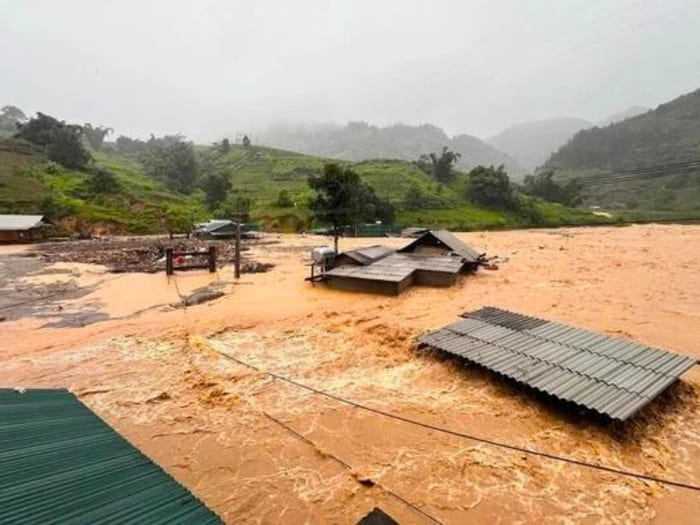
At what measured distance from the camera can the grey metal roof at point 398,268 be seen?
2250 centimetres

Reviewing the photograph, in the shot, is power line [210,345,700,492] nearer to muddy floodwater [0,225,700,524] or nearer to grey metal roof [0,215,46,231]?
muddy floodwater [0,225,700,524]

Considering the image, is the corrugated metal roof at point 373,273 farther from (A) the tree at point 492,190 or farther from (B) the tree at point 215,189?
(A) the tree at point 492,190

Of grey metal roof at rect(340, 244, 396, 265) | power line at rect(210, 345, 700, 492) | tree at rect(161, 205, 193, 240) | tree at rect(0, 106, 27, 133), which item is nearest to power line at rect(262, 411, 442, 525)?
power line at rect(210, 345, 700, 492)

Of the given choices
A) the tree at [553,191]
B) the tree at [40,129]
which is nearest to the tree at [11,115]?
the tree at [40,129]

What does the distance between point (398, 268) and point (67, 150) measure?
3242 inches

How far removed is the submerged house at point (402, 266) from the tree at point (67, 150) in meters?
77.5

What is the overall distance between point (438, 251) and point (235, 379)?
18542 millimetres

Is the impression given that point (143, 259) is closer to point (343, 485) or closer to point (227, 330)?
point (227, 330)

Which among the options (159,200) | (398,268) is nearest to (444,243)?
(398,268)

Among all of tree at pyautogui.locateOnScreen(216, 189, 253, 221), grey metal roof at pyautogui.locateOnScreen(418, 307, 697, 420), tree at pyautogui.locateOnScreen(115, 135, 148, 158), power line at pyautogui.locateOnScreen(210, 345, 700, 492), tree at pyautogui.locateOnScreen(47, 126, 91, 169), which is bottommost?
power line at pyautogui.locateOnScreen(210, 345, 700, 492)

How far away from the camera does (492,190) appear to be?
81562mm

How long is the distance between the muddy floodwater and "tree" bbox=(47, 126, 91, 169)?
70006 millimetres

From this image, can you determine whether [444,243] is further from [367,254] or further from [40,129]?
[40,129]

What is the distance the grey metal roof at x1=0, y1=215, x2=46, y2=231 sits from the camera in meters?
47.7
